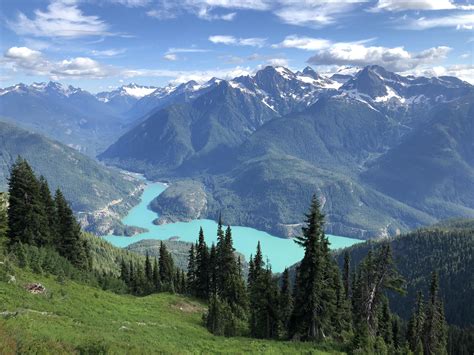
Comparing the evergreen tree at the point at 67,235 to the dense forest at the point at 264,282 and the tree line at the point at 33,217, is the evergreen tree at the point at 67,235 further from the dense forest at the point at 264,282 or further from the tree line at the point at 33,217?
the dense forest at the point at 264,282

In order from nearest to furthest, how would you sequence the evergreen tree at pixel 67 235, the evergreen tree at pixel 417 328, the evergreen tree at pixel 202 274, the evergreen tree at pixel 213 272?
1. the evergreen tree at pixel 67 235
2. the evergreen tree at pixel 417 328
3. the evergreen tree at pixel 213 272
4. the evergreen tree at pixel 202 274

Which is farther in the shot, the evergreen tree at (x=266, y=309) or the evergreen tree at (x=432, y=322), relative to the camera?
the evergreen tree at (x=432, y=322)

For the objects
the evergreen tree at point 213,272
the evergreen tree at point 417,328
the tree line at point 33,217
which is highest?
the tree line at point 33,217

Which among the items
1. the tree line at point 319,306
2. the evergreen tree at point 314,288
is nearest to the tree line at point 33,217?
the tree line at point 319,306

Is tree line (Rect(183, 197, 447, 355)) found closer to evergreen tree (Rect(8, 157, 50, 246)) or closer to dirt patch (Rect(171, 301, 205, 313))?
dirt patch (Rect(171, 301, 205, 313))

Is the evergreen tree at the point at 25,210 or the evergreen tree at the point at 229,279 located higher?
the evergreen tree at the point at 25,210

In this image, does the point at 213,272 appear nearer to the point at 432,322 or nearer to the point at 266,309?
the point at 266,309
